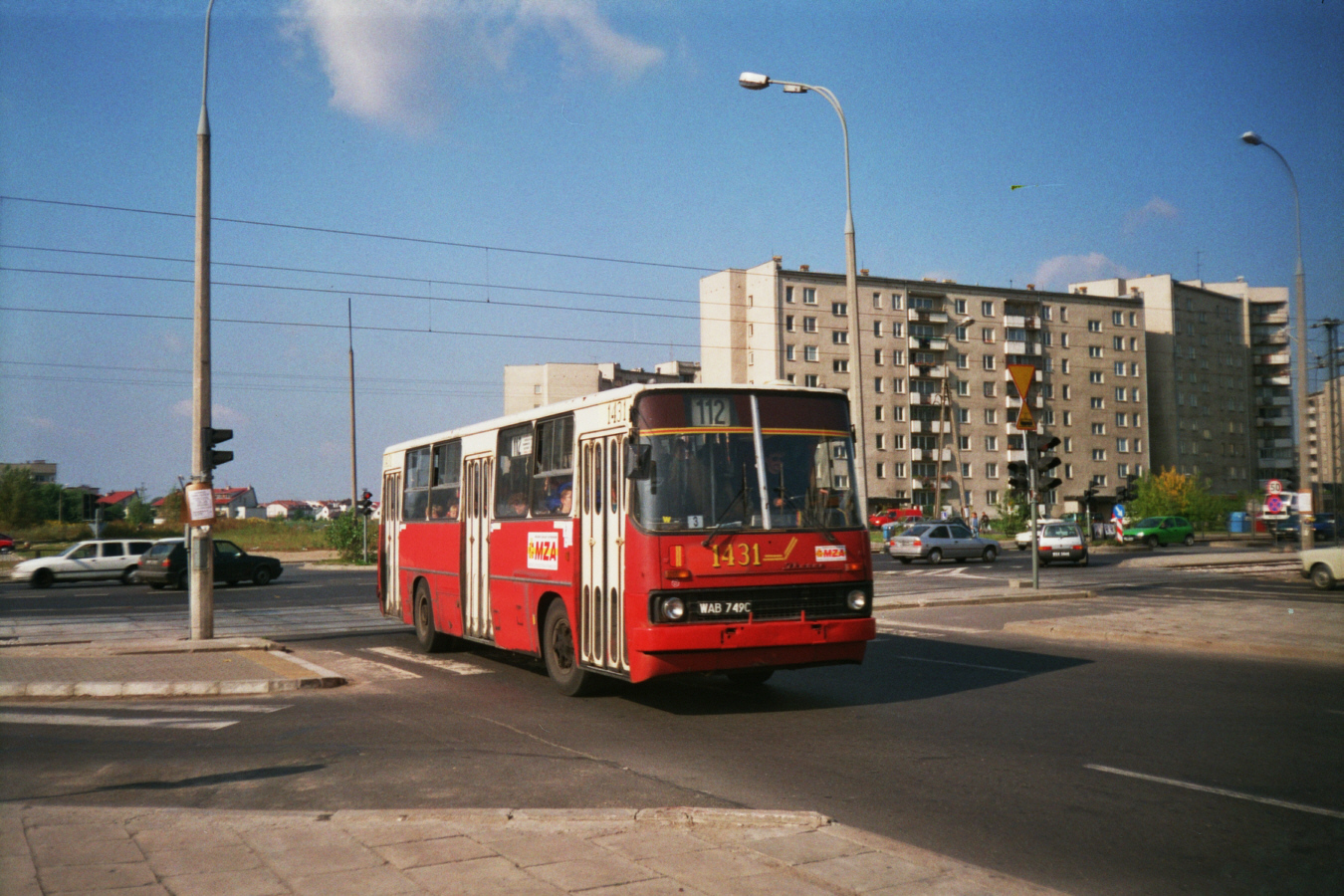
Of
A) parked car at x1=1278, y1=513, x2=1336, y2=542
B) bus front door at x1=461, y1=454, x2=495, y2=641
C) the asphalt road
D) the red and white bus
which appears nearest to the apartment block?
parked car at x1=1278, y1=513, x2=1336, y2=542

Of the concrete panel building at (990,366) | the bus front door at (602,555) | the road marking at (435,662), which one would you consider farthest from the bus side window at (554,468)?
the concrete panel building at (990,366)

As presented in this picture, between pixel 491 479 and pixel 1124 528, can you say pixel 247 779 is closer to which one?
pixel 491 479

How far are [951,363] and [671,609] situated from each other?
92.4 metres

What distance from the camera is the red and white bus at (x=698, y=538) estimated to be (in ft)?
30.2

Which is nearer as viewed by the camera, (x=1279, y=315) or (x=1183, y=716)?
(x=1183, y=716)

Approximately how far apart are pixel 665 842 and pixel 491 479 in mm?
8215

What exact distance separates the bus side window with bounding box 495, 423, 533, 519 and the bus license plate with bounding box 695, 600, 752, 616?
335 centimetres

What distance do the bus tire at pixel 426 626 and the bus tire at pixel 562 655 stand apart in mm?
4372

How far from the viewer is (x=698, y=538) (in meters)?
9.26

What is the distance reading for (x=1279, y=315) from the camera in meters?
123

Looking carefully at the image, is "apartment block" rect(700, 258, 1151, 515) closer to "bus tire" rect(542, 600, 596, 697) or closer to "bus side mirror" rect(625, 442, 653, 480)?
"bus tire" rect(542, 600, 596, 697)

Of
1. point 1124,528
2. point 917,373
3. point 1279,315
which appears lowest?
point 1124,528

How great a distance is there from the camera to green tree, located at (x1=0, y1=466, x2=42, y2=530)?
86.9m

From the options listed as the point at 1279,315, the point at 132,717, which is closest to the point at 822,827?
the point at 132,717
